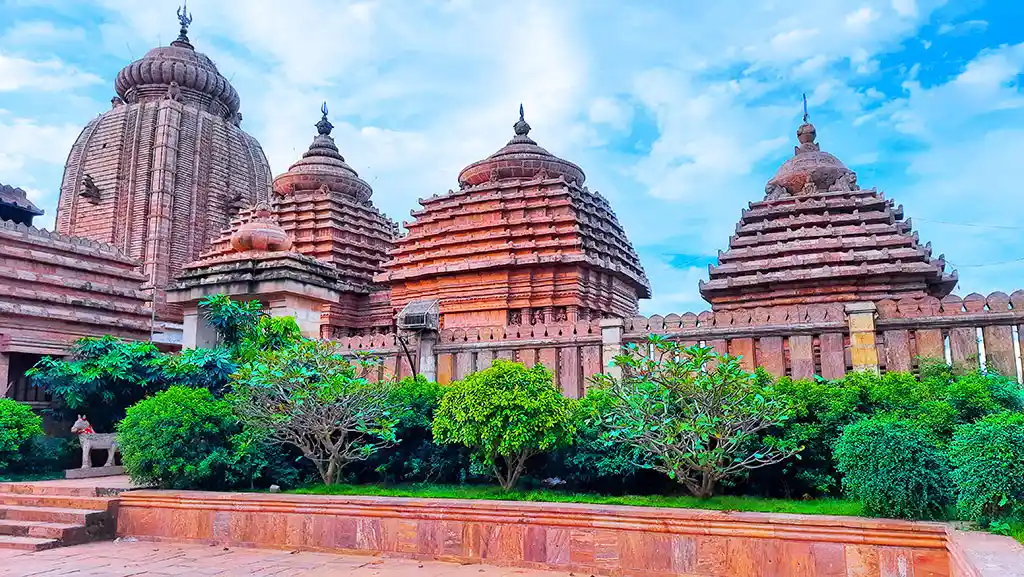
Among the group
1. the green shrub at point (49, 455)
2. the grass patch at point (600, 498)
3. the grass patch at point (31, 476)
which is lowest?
the grass patch at point (31, 476)

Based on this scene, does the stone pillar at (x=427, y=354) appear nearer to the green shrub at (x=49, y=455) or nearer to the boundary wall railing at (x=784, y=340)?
the boundary wall railing at (x=784, y=340)

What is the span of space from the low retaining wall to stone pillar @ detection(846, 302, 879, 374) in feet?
18.2

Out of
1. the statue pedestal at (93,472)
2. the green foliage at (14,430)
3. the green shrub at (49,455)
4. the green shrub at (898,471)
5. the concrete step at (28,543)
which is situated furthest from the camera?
the green shrub at (49,455)

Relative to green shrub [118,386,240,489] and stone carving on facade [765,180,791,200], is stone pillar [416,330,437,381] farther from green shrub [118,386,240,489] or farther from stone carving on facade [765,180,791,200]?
stone carving on facade [765,180,791,200]

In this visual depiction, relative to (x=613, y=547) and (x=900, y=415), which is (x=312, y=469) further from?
(x=900, y=415)

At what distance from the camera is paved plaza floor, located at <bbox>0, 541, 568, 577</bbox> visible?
7062 mm

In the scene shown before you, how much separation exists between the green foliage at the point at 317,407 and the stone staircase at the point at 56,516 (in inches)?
77.5

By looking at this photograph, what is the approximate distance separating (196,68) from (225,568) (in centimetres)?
3916

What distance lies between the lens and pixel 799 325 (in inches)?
466

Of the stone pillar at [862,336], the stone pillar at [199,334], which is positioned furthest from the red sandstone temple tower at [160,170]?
the stone pillar at [862,336]

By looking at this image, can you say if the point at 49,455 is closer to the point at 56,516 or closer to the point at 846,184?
the point at 56,516

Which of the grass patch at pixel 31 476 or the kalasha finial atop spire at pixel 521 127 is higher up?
the kalasha finial atop spire at pixel 521 127

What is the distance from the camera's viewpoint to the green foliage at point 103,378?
1408 centimetres

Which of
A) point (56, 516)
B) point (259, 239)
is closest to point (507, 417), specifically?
point (56, 516)
